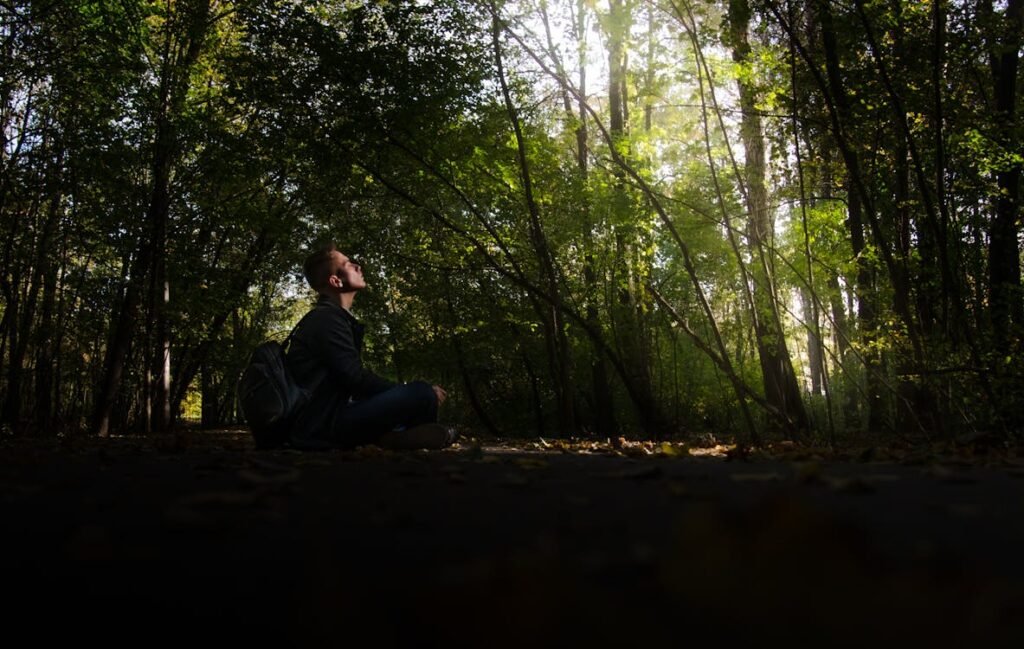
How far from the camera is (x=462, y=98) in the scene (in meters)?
7.91

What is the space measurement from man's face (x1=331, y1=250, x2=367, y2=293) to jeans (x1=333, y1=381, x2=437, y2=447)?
946mm

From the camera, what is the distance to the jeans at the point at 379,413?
459 cm

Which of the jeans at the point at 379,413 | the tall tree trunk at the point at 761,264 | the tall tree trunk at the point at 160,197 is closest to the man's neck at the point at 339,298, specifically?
the jeans at the point at 379,413

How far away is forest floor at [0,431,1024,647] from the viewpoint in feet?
2.96

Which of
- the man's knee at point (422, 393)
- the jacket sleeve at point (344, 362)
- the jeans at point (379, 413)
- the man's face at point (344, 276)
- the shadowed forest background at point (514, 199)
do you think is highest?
the shadowed forest background at point (514, 199)

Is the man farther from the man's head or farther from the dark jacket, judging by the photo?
the man's head

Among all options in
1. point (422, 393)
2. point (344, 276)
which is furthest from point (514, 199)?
point (422, 393)

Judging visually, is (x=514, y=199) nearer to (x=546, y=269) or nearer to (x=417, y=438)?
(x=546, y=269)

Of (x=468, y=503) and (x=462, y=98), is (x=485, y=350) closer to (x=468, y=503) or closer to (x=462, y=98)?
(x=462, y=98)

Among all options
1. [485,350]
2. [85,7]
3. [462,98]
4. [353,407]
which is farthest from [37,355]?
[353,407]

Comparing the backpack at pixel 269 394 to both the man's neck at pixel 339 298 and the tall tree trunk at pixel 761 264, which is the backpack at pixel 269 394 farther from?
the tall tree trunk at pixel 761 264

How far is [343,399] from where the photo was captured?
4.82m

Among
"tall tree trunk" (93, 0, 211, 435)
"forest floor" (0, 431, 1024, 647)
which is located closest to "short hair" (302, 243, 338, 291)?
"forest floor" (0, 431, 1024, 647)

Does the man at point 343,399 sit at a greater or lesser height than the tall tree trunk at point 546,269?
lesser
